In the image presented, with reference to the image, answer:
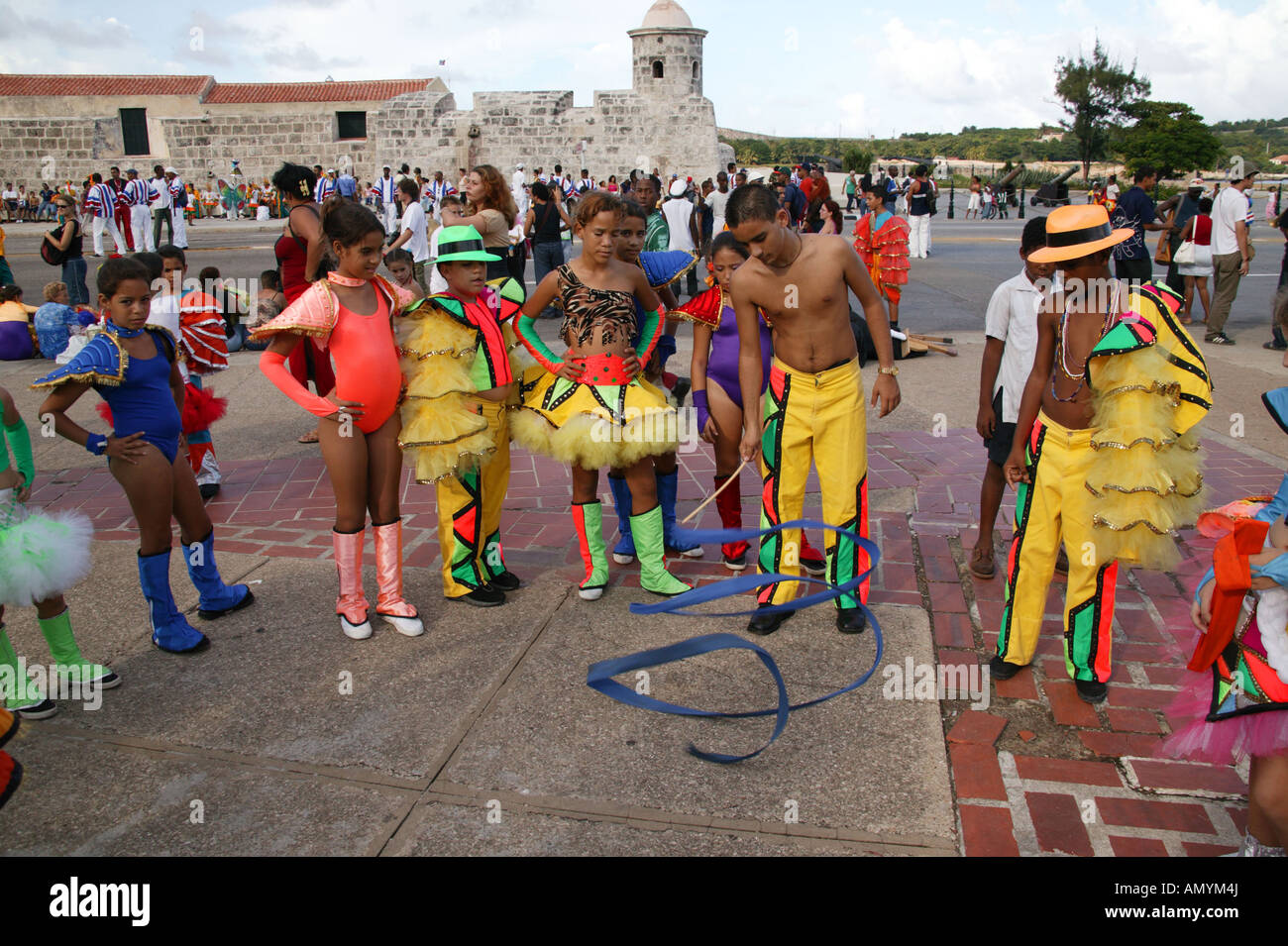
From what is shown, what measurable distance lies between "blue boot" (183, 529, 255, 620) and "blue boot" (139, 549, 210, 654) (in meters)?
0.19

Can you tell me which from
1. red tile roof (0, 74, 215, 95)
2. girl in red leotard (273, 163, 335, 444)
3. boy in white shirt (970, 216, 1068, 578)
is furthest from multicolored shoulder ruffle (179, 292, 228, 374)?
red tile roof (0, 74, 215, 95)

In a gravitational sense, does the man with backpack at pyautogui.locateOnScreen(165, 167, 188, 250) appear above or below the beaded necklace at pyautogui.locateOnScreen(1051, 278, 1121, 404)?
above

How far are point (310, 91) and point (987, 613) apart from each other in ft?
141

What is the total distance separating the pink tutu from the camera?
243 centimetres

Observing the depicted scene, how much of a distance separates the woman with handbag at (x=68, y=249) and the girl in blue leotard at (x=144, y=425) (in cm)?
1037

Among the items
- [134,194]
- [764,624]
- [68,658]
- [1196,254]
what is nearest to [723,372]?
[764,624]

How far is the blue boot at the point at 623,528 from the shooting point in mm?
4926

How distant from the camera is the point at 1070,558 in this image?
363cm

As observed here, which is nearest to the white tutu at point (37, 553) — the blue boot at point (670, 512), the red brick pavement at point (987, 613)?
the red brick pavement at point (987, 613)

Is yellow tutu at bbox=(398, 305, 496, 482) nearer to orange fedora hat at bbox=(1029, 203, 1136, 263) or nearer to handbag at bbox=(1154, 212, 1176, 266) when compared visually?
orange fedora hat at bbox=(1029, 203, 1136, 263)

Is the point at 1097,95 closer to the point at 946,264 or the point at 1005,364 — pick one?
the point at 946,264

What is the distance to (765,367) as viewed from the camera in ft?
15.7

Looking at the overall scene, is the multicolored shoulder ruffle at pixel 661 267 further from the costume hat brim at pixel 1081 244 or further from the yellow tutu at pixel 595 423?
the costume hat brim at pixel 1081 244
